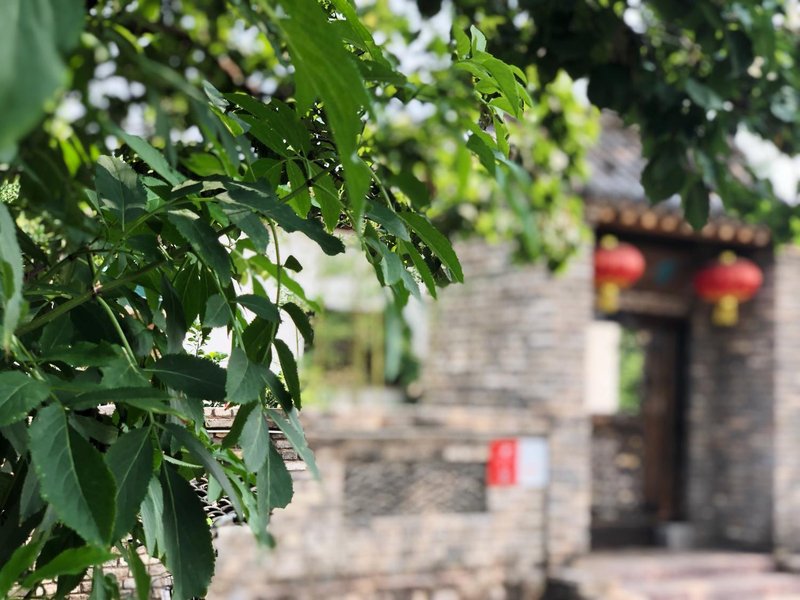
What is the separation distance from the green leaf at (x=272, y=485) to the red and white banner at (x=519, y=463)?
19.9 ft

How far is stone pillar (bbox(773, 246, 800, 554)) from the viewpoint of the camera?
7.84 meters

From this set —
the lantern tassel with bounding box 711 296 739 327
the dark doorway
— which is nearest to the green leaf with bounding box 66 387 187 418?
the dark doorway

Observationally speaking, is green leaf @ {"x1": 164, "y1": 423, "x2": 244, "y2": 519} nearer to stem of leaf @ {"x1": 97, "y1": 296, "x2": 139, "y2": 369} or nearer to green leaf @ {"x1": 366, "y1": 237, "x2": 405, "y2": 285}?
stem of leaf @ {"x1": 97, "y1": 296, "x2": 139, "y2": 369}

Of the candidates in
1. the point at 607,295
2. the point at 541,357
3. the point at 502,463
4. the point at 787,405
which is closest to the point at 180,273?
the point at 502,463

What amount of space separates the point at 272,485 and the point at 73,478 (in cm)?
20

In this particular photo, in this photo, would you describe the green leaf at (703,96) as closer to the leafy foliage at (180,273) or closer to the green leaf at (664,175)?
the green leaf at (664,175)

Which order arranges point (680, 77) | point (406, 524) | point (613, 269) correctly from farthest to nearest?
1. point (613, 269)
2. point (406, 524)
3. point (680, 77)

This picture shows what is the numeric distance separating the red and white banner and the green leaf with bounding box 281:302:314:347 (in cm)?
598

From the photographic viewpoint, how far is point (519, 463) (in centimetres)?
686

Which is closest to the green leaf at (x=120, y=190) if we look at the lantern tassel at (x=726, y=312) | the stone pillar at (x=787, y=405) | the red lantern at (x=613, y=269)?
the red lantern at (x=613, y=269)

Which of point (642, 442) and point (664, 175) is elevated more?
point (664, 175)

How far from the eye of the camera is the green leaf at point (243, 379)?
0.68 metres

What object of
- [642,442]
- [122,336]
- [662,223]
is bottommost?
[642,442]

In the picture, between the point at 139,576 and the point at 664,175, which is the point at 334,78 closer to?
the point at 139,576
